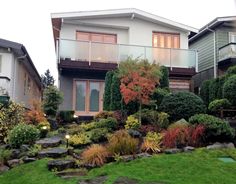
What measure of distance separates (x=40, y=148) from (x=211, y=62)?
16.7 meters

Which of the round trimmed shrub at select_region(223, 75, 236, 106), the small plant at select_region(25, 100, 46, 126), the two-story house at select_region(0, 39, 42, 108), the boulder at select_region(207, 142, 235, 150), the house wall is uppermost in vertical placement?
the house wall

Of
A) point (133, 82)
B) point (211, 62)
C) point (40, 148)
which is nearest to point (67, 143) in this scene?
point (40, 148)

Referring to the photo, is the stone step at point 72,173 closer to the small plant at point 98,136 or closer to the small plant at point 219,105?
the small plant at point 98,136

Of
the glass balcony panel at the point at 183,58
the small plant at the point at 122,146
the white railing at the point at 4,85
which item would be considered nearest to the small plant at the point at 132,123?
the small plant at the point at 122,146

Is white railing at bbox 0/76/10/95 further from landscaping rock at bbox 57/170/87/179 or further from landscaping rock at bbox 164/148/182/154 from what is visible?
landscaping rock at bbox 164/148/182/154

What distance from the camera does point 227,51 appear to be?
931 inches

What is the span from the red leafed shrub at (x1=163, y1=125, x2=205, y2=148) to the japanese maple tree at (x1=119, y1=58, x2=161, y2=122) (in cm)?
318

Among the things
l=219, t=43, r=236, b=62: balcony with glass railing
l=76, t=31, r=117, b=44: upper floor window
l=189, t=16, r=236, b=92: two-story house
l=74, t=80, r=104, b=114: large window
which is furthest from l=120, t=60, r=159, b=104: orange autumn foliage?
l=189, t=16, r=236, b=92: two-story house

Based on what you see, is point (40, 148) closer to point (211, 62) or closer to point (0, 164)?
point (0, 164)

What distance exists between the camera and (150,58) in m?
22.7

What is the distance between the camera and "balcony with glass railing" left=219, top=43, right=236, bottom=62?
76.1 feet

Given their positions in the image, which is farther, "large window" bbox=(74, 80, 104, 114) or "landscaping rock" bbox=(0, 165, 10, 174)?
"large window" bbox=(74, 80, 104, 114)

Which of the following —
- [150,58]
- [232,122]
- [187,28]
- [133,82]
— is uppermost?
[187,28]

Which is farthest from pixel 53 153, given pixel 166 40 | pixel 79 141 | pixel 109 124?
pixel 166 40
